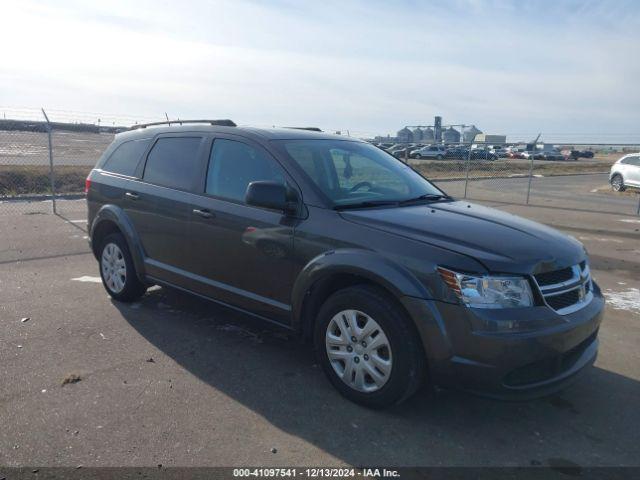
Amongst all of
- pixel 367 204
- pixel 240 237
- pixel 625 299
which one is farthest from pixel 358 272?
pixel 625 299

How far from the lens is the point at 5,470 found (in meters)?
2.91

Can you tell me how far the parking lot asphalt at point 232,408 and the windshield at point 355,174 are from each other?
1.35 meters

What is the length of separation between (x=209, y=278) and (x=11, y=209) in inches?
368

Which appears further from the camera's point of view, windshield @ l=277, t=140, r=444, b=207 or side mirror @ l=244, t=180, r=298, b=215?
windshield @ l=277, t=140, r=444, b=207

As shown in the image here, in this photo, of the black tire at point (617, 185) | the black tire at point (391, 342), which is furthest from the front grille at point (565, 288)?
the black tire at point (617, 185)

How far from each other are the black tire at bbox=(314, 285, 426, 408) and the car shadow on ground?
12 centimetres

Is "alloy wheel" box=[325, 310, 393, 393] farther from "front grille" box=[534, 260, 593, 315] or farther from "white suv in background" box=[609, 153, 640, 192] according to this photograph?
"white suv in background" box=[609, 153, 640, 192]

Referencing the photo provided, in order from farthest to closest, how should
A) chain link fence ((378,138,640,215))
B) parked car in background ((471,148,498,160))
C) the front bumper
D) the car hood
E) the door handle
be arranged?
parked car in background ((471,148,498,160)), chain link fence ((378,138,640,215)), the door handle, the car hood, the front bumper

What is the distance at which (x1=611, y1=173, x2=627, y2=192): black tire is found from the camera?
21.2 metres

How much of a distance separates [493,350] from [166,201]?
10.1 feet

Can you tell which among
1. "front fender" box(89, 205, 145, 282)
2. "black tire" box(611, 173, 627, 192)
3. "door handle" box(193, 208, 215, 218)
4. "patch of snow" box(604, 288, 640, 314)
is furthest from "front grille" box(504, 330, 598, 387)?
"black tire" box(611, 173, 627, 192)

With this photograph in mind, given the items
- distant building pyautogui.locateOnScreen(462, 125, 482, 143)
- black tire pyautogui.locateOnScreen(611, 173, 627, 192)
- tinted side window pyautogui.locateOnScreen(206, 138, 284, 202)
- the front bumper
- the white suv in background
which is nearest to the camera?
the front bumper

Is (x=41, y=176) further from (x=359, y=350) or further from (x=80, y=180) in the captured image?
(x=359, y=350)

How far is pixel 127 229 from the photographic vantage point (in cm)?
539
